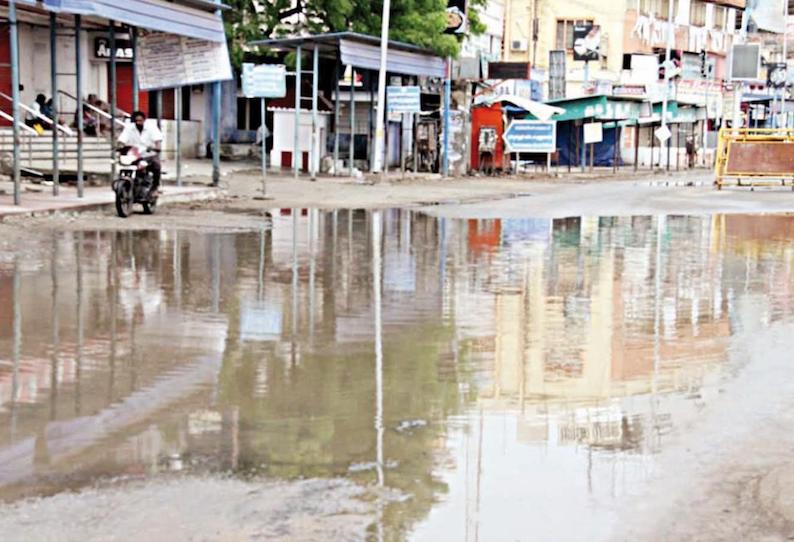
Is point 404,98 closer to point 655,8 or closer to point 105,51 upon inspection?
point 105,51

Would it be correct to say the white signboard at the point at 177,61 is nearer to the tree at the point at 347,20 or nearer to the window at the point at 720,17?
the tree at the point at 347,20

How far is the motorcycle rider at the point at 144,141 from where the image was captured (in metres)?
19.5

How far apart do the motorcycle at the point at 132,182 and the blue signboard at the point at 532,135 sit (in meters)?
27.1

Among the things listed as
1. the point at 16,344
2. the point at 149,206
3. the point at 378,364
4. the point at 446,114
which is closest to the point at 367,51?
the point at 446,114

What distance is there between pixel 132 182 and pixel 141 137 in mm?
916

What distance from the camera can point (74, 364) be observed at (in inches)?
322

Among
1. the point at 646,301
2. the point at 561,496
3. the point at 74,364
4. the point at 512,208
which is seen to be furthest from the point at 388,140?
the point at 561,496

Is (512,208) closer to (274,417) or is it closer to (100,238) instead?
(100,238)

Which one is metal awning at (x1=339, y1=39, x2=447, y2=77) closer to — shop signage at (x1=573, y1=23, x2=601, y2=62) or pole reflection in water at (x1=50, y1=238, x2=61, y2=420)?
pole reflection in water at (x1=50, y1=238, x2=61, y2=420)

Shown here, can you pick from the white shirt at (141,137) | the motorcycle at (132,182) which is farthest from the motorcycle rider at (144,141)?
the motorcycle at (132,182)

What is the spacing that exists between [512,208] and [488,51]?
34676mm

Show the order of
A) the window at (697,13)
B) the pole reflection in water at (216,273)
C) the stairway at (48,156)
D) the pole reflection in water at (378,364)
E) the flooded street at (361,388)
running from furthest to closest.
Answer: the window at (697,13), the stairway at (48,156), the pole reflection in water at (216,273), the pole reflection in water at (378,364), the flooded street at (361,388)

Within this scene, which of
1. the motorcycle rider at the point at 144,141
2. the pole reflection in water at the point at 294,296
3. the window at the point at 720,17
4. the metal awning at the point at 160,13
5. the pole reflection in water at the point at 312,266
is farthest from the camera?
the window at the point at 720,17

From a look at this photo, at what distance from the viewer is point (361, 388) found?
7.66 m
